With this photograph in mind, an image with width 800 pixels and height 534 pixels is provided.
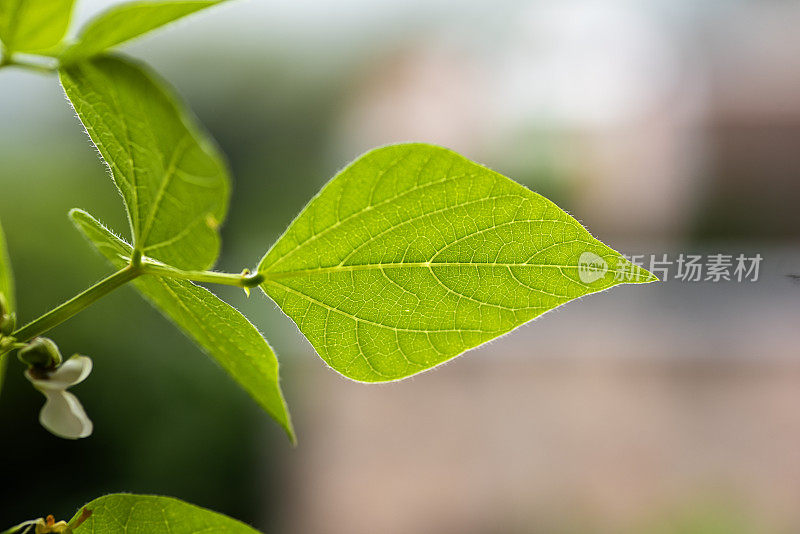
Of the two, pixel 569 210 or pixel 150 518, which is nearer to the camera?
pixel 150 518

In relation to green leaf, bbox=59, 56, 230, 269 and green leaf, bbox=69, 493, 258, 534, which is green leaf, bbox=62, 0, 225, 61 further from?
green leaf, bbox=69, 493, 258, 534

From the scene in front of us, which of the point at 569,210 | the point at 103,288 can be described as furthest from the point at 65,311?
the point at 569,210

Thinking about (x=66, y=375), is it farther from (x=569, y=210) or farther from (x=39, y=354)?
(x=569, y=210)

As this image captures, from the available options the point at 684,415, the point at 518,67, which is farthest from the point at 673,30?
the point at 684,415

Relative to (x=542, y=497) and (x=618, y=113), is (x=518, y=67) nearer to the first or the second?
(x=618, y=113)

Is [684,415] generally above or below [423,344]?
above

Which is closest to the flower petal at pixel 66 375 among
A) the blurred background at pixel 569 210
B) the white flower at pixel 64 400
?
the white flower at pixel 64 400
